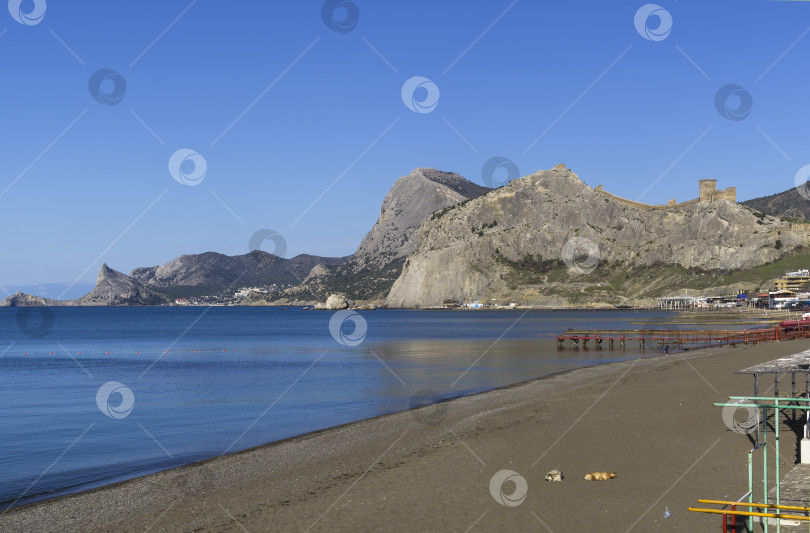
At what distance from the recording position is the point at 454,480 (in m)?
17.8

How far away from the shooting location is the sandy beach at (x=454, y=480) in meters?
14.6

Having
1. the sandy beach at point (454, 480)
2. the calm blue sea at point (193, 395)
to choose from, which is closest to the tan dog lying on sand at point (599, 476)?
the sandy beach at point (454, 480)

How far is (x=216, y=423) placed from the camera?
31422 millimetres

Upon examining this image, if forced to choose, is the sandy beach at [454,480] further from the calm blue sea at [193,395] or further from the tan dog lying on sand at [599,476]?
the calm blue sea at [193,395]

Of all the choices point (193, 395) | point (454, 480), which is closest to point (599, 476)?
point (454, 480)

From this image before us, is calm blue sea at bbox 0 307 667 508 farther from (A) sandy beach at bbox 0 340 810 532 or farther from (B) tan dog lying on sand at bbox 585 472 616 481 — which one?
(B) tan dog lying on sand at bbox 585 472 616 481

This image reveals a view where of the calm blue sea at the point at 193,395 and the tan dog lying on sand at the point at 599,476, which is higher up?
the calm blue sea at the point at 193,395

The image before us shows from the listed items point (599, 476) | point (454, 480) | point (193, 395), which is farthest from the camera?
point (193, 395)

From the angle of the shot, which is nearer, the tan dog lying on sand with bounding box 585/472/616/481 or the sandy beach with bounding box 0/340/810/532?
the sandy beach with bounding box 0/340/810/532

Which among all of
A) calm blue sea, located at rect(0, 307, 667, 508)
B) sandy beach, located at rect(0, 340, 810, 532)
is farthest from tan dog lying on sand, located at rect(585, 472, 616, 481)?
calm blue sea, located at rect(0, 307, 667, 508)

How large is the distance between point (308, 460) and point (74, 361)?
202 ft

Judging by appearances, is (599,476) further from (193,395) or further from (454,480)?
(193,395)

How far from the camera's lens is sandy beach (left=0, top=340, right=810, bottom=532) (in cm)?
1461

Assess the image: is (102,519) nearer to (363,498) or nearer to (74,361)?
(363,498)
